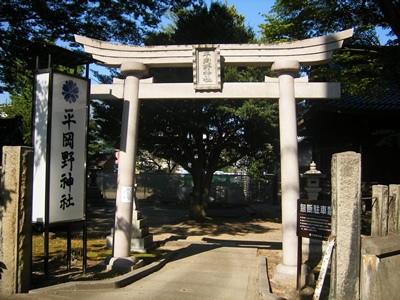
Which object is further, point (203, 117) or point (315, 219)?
point (203, 117)

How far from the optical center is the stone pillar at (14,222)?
528 cm

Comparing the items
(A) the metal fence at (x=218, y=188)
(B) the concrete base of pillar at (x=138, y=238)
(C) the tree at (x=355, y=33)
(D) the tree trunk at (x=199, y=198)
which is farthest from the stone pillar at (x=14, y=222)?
(A) the metal fence at (x=218, y=188)

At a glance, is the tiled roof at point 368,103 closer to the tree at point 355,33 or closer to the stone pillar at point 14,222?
the tree at point 355,33

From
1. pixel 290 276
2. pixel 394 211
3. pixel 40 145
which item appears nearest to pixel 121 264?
pixel 40 145

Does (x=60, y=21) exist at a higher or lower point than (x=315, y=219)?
higher

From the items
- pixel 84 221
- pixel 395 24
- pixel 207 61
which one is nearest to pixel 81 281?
pixel 84 221

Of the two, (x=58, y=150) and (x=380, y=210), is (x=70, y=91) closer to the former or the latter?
(x=58, y=150)

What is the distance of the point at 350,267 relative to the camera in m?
4.26

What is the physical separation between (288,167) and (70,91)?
4.62 m

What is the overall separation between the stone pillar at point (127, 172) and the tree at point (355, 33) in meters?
6.10

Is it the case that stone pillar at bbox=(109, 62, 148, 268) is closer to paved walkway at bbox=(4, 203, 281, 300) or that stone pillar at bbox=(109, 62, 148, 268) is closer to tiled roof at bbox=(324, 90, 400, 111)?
paved walkway at bbox=(4, 203, 281, 300)

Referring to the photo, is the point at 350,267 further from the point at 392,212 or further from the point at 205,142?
the point at 205,142

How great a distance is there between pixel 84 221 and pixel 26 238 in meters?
1.39

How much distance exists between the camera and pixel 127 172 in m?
7.50
